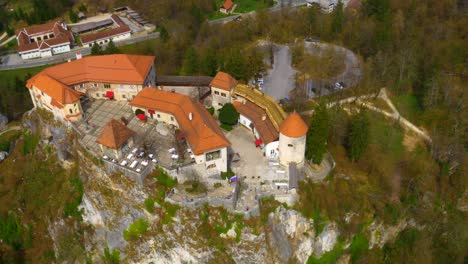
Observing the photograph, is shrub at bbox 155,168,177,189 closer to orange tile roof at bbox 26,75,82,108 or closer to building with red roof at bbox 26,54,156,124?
building with red roof at bbox 26,54,156,124

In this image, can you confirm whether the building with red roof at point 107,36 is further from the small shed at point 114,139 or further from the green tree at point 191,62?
the small shed at point 114,139

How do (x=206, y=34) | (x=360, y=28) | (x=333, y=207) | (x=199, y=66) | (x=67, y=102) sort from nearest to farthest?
(x=333, y=207), (x=67, y=102), (x=199, y=66), (x=360, y=28), (x=206, y=34)

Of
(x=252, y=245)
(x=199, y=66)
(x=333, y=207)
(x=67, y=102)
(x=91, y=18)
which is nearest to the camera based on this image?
(x=252, y=245)

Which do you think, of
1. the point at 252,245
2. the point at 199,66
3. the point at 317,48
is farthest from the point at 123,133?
the point at 317,48

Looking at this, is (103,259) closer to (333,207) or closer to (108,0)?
(333,207)

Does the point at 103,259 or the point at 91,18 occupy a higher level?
the point at 91,18

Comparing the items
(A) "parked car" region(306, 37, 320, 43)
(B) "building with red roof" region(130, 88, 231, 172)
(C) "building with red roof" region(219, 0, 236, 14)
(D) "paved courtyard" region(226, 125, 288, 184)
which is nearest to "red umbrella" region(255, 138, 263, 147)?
(D) "paved courtyard" region(226, 125, 288, 184)
